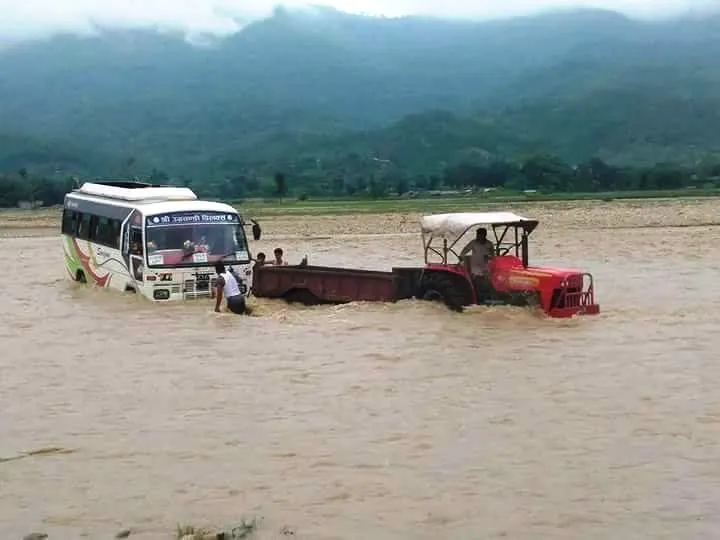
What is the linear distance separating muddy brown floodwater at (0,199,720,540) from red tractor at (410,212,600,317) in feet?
1.05

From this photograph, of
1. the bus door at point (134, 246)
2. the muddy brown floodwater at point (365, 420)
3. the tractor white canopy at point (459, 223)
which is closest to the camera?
the muddy brown floodwater at point (365, 420)

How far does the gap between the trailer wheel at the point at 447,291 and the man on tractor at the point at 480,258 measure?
8.4 inches

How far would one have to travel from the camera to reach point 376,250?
37.2 meters

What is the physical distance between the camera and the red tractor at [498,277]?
16.6m

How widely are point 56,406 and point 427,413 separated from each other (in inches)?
169

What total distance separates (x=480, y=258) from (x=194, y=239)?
5.50m

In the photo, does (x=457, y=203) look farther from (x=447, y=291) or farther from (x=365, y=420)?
(x=365, y=420)

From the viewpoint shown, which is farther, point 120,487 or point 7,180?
point 7,180

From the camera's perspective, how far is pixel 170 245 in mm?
19781

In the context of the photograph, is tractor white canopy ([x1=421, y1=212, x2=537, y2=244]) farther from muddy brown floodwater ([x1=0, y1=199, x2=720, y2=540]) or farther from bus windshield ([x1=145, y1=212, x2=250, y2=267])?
bus windshield ([x1=145, y1=212, x2=250, y2=267])

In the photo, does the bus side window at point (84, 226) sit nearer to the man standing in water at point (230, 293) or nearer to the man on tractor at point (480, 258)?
the man standing in water at point (230, 293)

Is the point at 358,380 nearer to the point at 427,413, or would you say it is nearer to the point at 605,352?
the point at 427,413

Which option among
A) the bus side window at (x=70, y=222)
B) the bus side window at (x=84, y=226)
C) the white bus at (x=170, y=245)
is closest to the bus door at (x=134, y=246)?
the white bus at (x=170, y=245)

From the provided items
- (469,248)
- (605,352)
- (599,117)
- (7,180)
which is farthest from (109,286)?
→ (599,117)
